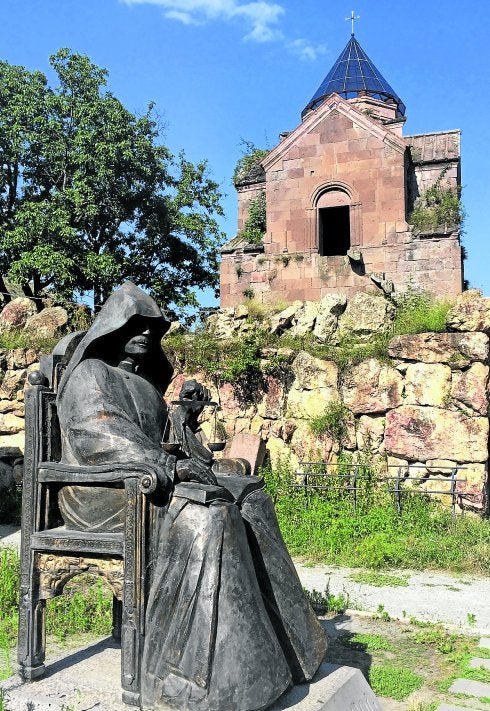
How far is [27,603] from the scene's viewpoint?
3.57 meters

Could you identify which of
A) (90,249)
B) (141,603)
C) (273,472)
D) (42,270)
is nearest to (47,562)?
(141,603)

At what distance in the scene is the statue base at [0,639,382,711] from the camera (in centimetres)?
324

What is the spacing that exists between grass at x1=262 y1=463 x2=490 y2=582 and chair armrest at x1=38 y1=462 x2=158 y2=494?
493 cm

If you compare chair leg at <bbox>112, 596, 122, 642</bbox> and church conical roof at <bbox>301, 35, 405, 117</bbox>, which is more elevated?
church conical roof at <bbox>301, 35, 405, 117</bbox>

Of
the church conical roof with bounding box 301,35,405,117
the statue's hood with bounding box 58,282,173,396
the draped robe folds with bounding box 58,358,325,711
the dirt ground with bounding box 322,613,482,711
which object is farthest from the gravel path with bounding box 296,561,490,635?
the church conical roof with bounding box 301,35,405,117

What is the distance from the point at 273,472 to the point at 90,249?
437 inches

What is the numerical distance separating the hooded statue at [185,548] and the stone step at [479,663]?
1.82 meters

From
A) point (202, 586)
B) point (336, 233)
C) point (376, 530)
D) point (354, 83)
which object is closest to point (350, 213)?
point (336, 233)

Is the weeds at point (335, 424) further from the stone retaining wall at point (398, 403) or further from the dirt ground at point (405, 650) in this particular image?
the dirt ground at point (405, 650)

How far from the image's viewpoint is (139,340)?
3.92 m

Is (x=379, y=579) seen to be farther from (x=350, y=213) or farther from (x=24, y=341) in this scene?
(x=350, y=213)

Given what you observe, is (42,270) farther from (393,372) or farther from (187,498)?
(187,498)

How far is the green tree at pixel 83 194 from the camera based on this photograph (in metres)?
18.1

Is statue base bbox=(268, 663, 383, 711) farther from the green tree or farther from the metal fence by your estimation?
the green tree
